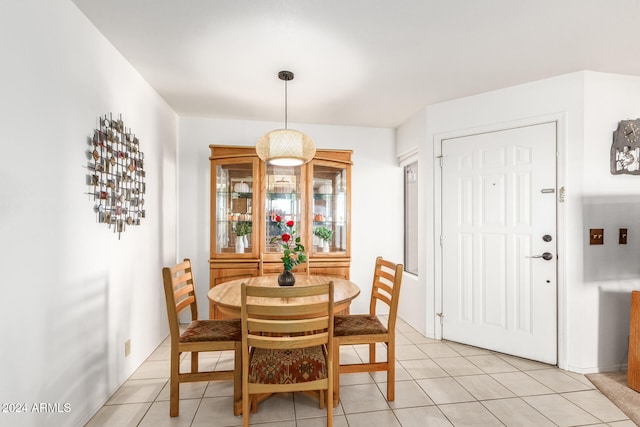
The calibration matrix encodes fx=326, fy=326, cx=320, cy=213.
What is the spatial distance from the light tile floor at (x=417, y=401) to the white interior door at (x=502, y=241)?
0.33m

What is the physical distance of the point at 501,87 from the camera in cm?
287

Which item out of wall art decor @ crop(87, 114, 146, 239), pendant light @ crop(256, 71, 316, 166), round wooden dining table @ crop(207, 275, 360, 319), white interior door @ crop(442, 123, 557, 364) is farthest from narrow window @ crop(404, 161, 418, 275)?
wall art decor @ crop(87, 114, 146, 239)

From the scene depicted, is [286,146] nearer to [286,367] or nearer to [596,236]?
[286,367]

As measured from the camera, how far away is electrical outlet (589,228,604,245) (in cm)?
255

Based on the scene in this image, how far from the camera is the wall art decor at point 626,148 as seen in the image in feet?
8.29

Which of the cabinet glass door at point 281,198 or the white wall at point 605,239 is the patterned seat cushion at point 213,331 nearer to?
the cabinet glass door at point 281,198

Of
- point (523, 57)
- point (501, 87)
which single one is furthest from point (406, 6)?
point (501, 87)

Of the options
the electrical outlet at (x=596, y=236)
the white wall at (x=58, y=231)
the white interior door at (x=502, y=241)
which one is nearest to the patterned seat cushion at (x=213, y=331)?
the white wall at (x=58, y=231)

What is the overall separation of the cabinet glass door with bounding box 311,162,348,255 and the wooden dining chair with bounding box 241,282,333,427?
1.77 m

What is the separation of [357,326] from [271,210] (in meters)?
1.67

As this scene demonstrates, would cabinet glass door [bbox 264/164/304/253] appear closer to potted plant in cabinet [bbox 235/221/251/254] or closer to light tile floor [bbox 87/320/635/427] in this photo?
potted plant in cabinet [bbox 235/221/251/254]

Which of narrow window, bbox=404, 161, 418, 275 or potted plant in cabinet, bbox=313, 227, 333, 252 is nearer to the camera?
potted plant in cabinet, bbox=313, 227, 333, 252

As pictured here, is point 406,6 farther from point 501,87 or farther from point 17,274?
point 17,274

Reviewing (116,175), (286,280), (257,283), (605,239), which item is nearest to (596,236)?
(605,239)
